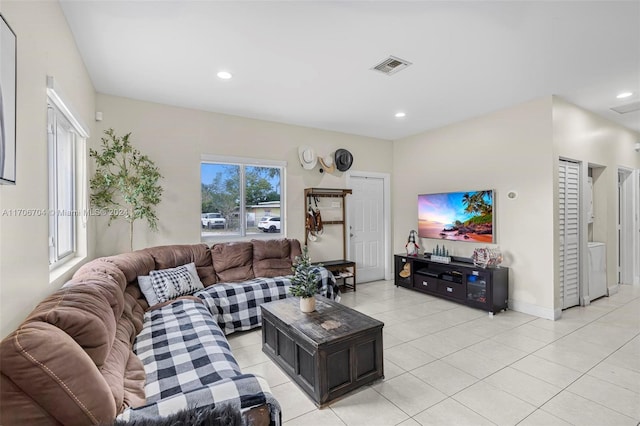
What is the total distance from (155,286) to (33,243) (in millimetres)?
1461

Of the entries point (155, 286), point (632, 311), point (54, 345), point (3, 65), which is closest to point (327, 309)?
point (155, 286)

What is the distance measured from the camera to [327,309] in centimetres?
262

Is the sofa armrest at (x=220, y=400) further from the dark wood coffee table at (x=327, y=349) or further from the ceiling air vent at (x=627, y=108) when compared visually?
the ceiling air vent at (x=627, y=108)

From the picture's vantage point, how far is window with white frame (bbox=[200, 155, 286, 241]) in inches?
164

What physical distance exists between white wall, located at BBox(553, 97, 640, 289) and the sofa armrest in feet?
13.9

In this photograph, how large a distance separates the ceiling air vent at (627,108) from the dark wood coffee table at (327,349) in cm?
429

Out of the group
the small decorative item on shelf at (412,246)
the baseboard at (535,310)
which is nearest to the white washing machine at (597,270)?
the baseboard at (535,310)

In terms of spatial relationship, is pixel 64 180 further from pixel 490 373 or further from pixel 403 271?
pixel 403 271

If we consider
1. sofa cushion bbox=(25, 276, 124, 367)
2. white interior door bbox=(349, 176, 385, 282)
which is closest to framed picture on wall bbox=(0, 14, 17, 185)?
sofa cushion bbox=(25, 276, 124, 367)

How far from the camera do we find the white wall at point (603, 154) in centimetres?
383

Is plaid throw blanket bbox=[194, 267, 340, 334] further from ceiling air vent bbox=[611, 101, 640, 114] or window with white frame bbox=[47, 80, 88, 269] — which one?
ceiling air vent bbox=[611, 101, 640, 114]

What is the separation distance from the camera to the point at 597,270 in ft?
14.1

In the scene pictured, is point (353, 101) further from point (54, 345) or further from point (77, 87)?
point (54, 345)

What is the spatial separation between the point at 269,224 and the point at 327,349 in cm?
277
